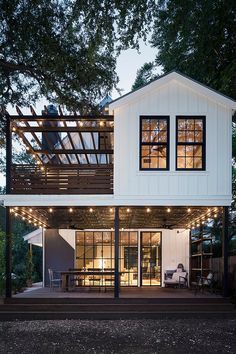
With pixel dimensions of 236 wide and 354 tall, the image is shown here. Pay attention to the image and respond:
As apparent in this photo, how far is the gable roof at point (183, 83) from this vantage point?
43.2 feet

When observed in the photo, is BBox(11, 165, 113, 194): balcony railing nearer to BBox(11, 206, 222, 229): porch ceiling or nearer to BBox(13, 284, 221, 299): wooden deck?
BBox(11, 206, 222, 229): porch ceiling

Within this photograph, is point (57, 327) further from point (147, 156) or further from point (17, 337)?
point (147, 156)

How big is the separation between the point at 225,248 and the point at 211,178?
82.1 inches

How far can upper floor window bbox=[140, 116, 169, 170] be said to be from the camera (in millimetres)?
13406

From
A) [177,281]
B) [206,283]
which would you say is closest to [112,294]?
[206,283]

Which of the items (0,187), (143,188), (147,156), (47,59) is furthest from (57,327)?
(0,187)

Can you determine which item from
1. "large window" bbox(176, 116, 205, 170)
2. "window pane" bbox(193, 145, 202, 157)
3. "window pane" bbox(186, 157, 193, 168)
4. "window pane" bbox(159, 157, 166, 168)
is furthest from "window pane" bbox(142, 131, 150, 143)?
"window pane" bbox(193, 145, 202, 157)

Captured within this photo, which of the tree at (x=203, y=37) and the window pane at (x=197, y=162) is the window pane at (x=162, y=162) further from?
the tree at (x=203, y=37)

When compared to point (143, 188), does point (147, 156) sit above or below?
above

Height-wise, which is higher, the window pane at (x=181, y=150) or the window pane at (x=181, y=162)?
the window pane at (x=181, y=150)

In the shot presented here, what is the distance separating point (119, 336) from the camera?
403 inches

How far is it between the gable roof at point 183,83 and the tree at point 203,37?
154 centimetres

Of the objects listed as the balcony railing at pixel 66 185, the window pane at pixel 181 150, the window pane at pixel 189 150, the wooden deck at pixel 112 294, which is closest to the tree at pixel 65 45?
the window pane at pixel 181 150

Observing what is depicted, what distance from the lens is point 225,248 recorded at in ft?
42.8
